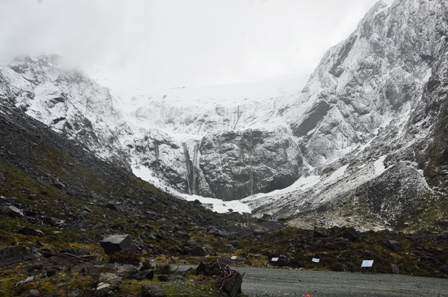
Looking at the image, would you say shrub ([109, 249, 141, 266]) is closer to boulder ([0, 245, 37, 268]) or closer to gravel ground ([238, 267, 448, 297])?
boulder ([0, 245, 37, 268])

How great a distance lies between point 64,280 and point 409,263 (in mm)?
45133

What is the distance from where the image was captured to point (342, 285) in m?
31.2

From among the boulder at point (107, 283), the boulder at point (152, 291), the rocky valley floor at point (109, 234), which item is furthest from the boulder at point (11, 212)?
the boulder at point (152, 291)

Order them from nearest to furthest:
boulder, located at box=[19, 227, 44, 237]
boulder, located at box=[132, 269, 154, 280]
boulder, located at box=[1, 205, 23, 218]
A: boulder, located at box=[132, 269, 154, 280] < boulder, located at box=[19, 227, 44, 237] < boulder, located at box=[1, 205, 23, 218]

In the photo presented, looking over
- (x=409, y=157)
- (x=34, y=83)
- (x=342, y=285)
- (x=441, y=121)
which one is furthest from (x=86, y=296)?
(x=34, y=83)

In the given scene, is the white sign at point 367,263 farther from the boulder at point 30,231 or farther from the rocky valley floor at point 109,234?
the boulder at point 30,231

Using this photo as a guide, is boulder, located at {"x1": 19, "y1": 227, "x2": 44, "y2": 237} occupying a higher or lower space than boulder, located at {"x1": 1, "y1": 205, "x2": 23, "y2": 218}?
lower

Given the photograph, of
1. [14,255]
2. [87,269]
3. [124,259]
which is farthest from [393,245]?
[14,255]

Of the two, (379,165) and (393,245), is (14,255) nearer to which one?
(393,245)

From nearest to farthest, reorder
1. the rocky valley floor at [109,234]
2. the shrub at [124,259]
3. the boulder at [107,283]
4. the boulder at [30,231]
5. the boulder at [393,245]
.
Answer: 1. the boulder at [107,283]
2. the rocky valley floor at [109,234]
3. the shrub at [124,259]
4. the boulder at [30,231]
5. the boulder at [393,245]

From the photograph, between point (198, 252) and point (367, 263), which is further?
point (198, 252)

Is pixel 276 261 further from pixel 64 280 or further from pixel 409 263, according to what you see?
pixel 64 280

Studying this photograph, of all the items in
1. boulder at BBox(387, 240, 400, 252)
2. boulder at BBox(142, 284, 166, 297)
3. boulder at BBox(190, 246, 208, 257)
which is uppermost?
boulder at BBox(190, 246, 208, 257)

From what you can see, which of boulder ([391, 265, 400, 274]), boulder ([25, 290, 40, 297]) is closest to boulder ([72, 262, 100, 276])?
boulder ([25, 290, 40, 297])
